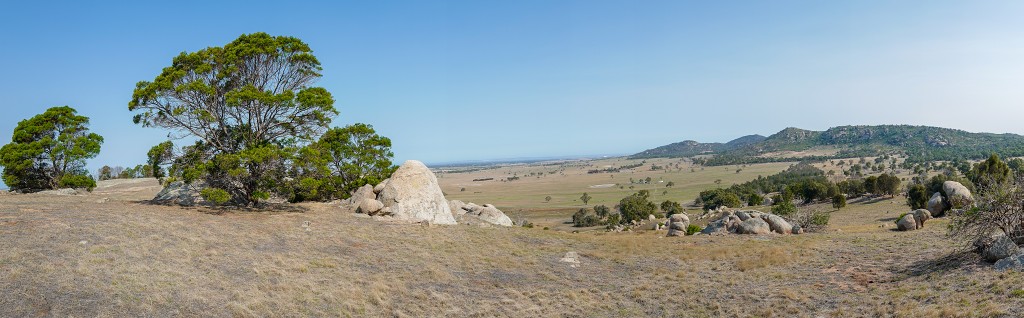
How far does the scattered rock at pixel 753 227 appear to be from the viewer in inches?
1401

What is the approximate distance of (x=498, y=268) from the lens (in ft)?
77.6

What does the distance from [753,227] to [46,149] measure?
51.1 metres

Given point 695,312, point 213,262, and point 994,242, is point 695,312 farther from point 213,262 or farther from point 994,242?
point 213,262

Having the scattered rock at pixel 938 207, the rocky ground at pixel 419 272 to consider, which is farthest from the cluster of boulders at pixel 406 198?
the scattered rock at pixel 938 207

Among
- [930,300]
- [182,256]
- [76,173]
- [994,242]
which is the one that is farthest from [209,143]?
[994,242]

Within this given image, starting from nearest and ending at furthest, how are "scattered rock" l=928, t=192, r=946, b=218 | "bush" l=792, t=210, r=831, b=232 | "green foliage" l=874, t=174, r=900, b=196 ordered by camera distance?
1. "bush" l=792, t=210, r=831, b=232
2. "scattered rock" l=928, t=192, r=946, b=218
3. "green foliage" l=874, t=174, r=900, b=196

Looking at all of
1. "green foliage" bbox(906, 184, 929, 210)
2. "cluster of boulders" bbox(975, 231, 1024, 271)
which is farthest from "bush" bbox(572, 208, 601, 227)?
"cluster of boulders" bbox(975, 231, 1024, 271)

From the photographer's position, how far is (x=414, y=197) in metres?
36.7

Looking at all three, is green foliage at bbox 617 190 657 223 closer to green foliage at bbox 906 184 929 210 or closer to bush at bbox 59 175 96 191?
green foliage at bbox 906 184 929 210

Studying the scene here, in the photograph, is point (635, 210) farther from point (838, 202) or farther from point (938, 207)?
point (938, 207)

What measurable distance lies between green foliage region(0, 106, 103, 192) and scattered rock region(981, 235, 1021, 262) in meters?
52.7

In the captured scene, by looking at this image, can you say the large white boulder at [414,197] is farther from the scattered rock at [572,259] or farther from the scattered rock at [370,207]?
the scattered rock at [572,259]

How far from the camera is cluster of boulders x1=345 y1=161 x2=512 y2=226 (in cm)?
3491

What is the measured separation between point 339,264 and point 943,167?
19053cm
